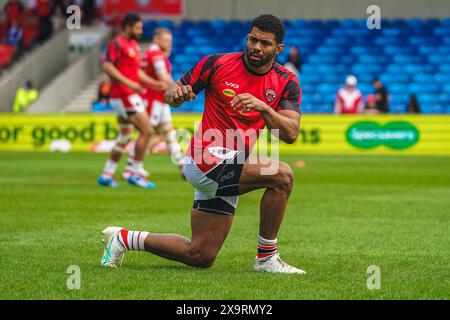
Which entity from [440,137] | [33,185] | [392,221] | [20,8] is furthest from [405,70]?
[392,221]

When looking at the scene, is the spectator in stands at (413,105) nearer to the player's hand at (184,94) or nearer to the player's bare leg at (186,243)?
the player's bare leg at (186,243)

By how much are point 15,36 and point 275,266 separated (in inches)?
1126

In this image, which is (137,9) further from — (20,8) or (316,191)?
(316,191)

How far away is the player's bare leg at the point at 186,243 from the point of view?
7.63 m

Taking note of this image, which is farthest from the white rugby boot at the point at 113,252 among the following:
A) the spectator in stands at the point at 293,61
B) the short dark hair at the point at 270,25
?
the spectator in stands at the point at 293,61

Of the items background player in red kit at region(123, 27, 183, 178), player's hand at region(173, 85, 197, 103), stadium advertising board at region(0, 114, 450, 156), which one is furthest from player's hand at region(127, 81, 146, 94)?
stadium advertising board at region(0, 114, 450, 156)

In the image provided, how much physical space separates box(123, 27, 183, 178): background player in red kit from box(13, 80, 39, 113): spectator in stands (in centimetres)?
1412

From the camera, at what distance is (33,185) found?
15516 mm

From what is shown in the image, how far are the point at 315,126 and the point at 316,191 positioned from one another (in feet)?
32.4

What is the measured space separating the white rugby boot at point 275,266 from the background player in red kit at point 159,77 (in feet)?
29.4

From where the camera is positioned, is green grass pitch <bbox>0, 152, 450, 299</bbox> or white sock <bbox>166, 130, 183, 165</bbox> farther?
white sock <bbox>166, 130, 183, 165</bbox>

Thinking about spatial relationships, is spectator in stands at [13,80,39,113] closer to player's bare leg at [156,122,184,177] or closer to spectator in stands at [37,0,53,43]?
spectator in stands at [37,0,53,43]

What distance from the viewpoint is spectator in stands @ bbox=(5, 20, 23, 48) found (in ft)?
112

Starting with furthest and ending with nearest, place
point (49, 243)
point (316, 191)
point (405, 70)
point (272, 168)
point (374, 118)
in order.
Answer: point (405, 70), point (374, 118), point (316, 191), point (49, 243), point (272, 168)
